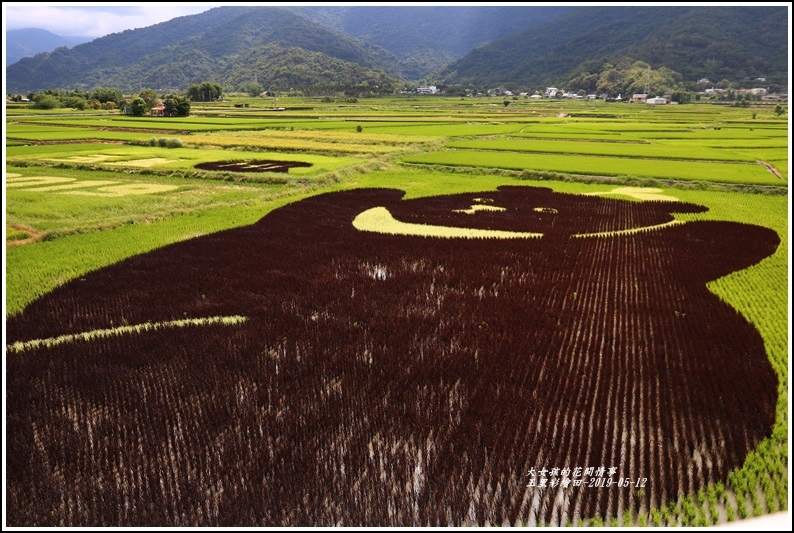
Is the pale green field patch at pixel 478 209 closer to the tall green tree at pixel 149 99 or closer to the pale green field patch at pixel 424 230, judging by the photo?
the pale green field patch at pixel 424 230

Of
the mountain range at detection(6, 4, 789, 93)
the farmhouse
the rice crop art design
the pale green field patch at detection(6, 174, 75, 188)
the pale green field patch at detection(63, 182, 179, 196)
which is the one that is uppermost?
the mountain range at detection(6, 4, 789, 93)

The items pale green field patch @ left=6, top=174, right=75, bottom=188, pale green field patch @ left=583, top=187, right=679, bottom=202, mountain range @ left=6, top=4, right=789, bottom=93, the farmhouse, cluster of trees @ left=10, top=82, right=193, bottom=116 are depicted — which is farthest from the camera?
the farmhouse

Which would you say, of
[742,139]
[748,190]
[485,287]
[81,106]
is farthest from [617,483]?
[81,106]

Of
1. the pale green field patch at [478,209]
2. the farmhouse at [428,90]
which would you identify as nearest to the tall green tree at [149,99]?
the pale green field patch at [478,209]

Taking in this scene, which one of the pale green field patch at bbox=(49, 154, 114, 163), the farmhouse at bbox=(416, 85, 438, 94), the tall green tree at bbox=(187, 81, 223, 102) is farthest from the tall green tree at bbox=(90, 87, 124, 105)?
the farmhouse at bbox=(416, 85, 438, 94)

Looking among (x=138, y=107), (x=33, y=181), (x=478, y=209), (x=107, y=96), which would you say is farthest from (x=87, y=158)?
(x=107, y=96)

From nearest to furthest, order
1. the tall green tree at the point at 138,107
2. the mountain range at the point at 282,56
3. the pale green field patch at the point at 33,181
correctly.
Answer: the pale green field patch at the point at 33,181
the tall green tree at the point at 138,107
the mountain range at the point at 282,56

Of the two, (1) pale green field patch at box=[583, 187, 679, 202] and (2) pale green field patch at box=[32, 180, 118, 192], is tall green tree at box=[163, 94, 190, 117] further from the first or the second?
(1) pale green field patch at box=[583, 187, 679, 202]

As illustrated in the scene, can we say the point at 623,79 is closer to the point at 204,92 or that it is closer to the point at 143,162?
the point at 204,92
